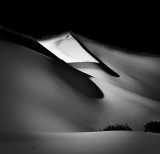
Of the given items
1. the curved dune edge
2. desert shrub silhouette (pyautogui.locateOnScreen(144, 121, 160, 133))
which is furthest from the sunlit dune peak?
the curved dune edge

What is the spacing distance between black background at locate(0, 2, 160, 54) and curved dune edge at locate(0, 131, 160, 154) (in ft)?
45.4

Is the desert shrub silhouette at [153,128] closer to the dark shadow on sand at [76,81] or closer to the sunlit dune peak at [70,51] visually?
the dark shadow on sand at [76,81]

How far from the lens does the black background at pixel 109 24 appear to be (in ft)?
52.6

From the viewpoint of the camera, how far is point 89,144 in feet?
7.02

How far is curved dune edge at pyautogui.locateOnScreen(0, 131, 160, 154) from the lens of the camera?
1.98m

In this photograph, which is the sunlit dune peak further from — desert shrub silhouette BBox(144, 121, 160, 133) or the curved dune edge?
the curved dune edge

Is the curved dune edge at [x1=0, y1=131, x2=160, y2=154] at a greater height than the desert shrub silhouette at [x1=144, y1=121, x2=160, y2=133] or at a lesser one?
lesser

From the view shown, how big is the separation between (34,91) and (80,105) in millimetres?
809

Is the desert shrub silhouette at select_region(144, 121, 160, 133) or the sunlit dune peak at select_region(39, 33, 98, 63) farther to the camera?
the sunlit dune peak at select_region(39, 33, 98, 63)

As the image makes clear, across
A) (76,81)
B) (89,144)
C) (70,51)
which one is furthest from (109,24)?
(89,144)

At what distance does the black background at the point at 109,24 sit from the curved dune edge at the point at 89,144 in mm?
13830

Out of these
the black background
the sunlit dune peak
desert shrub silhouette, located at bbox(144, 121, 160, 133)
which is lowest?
desert shrub silhouette, located at bbox(144, 121, 160, 133)

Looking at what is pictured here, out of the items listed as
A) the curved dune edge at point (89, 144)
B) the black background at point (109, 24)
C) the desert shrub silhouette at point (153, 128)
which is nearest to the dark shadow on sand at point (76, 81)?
the desert shrub silhouette at point (153, 128)

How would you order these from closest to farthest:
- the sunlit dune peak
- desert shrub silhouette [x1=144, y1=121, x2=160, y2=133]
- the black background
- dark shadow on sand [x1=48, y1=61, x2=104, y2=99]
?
desert shrub silhouette [x1=144, y1=121, x2=160, y2=133]
dark shadow on sand [x1=48, y1=61, x2=104, y2=99]
the sunlit dune peak
the black background
